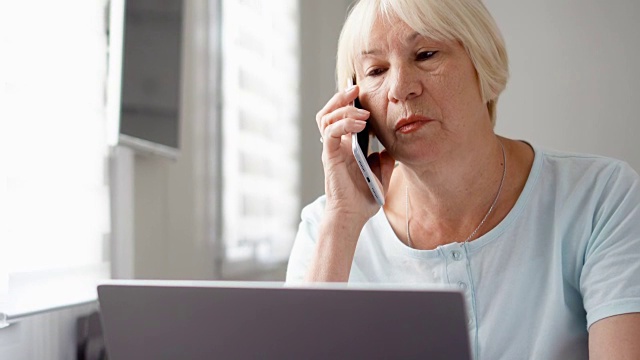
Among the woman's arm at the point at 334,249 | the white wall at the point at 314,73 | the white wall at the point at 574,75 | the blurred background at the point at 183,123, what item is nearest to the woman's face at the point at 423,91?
the woman's arm at the point at 334,249

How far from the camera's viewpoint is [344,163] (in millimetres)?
1503

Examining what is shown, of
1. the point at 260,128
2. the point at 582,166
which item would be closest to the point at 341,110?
the point at 582,166

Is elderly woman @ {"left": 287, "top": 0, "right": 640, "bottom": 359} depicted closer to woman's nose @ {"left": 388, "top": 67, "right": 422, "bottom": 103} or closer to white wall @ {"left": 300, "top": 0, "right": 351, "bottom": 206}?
woman's nose @ {"left": 388, "top": 67, "right": 422, "bottom": 103}

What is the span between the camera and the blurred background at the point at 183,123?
5.01 ft

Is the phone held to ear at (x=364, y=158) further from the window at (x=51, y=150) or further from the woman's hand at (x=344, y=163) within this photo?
the window at (x=51, y=150)

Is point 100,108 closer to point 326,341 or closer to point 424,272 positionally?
point 424,272

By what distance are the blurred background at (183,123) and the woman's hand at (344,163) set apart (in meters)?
0.52

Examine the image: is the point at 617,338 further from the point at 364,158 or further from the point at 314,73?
the point at 314,73

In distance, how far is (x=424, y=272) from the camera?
1422 mm

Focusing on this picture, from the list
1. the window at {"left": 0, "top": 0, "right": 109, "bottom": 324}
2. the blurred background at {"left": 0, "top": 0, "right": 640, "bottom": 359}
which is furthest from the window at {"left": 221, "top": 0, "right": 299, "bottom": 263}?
the window at {"left": 0, "top": 0, "right": 109, "bottom": 324}

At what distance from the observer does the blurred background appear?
153 cm

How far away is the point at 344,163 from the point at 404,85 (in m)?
0.22

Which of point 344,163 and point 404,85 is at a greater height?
point 404,85

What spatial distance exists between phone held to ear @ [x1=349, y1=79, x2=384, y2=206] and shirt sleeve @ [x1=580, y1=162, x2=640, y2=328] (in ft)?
1.28
